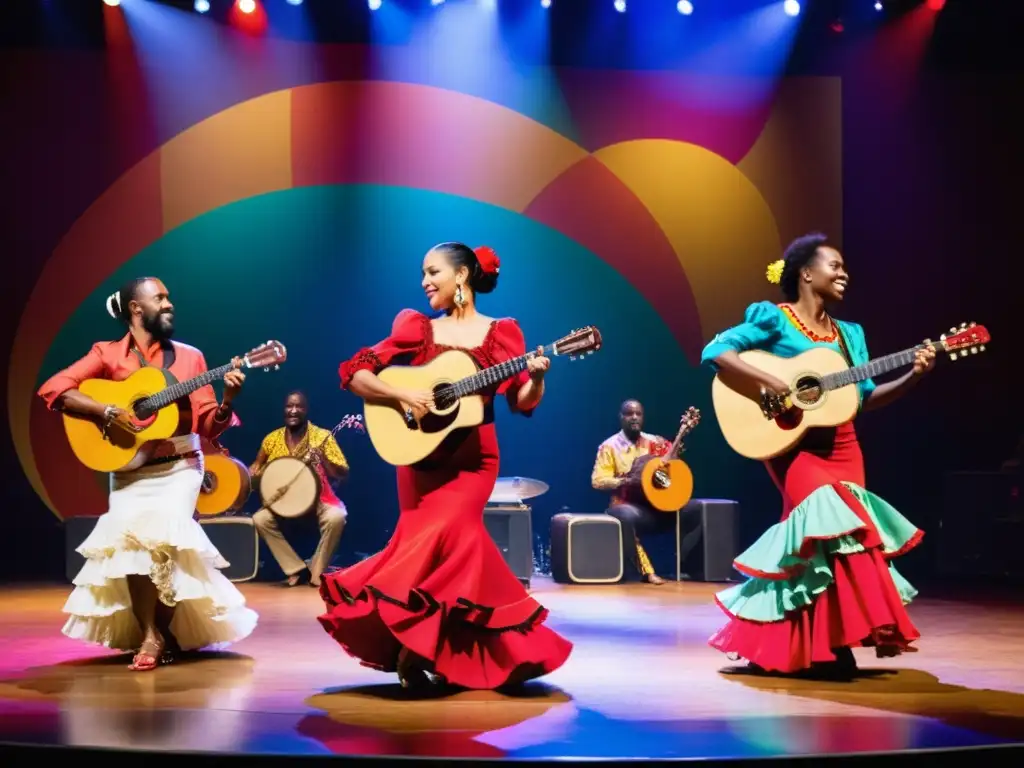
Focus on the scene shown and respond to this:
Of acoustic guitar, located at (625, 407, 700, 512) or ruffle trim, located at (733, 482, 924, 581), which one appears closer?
ruffle trim, located at (733, 482, 924, 581)

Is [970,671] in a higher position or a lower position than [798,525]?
lower

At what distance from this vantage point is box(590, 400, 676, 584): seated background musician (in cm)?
1032

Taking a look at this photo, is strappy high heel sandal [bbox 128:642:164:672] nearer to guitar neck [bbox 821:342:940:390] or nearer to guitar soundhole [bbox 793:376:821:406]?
guitar soundhole [bbox 793:376:821:406]

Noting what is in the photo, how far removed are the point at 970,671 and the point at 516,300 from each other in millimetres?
6271

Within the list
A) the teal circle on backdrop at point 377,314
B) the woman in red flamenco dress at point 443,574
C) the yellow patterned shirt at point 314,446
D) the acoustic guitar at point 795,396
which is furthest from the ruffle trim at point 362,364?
the teal circle on backdrop at point 377,314

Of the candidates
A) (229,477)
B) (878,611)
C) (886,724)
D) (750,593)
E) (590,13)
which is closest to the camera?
(886,724)

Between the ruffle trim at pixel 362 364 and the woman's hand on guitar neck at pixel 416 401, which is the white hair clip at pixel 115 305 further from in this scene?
the woman's hand on guitar neck at pixel 416 401

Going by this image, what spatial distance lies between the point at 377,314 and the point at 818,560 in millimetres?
6451

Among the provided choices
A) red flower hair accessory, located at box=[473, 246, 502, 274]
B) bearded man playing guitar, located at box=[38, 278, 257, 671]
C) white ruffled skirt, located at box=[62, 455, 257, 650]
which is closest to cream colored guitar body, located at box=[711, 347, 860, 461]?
red flower hair accessory, located at box=[473, 246, 502, 274]

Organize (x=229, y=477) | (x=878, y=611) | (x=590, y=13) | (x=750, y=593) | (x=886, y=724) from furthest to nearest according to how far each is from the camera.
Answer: (x=590, y=13) → (x=229, y=477) → (x=750, y=593) → (x=878, y=611) → (x=886, y=724)

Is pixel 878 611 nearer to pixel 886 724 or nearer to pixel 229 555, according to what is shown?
pixel 886 724

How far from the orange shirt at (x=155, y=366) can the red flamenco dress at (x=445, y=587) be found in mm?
1156

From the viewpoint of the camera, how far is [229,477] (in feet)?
32.7

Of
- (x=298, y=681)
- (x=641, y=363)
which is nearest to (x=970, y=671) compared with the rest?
(x=298, y=681)
